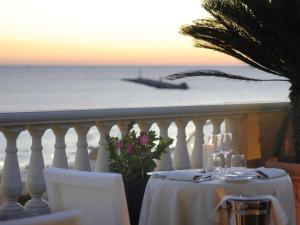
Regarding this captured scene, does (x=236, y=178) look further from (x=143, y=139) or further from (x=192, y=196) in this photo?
(x=143, y=139)

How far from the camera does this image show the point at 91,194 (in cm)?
425

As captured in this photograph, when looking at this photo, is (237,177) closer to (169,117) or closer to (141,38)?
(169,117)

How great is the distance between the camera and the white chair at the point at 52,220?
9.63 ft

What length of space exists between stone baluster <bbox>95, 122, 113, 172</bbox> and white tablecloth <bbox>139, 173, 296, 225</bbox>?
1379 mm

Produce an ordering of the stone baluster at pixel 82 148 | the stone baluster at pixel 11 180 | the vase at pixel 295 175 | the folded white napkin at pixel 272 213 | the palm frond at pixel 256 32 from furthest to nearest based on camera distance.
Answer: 1. the palm frond at pixel 256 32
2. the vase at pixel 295 175
3. the stone baluster at pixel 82 148
4. the stone baluster at pixel 11 180
5. the folded white napkin at pixel 272 213

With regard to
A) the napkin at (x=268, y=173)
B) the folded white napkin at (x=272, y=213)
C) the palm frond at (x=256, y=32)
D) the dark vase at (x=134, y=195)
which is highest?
the palm frond at (x=256, y=32)

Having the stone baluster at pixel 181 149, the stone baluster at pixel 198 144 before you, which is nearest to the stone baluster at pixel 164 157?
the stone baluster at pixel 181 149

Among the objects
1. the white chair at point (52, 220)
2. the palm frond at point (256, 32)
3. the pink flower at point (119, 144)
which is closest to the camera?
the white chair at point (52, 220)

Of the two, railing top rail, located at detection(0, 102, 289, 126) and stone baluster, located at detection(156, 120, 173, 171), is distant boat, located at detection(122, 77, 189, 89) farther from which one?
stone baluster, located at detection(156, 120, 173, 171)

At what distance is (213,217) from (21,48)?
3246 centimetres

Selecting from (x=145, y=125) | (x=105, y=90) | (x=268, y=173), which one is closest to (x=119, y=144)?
(x=145, y=125)

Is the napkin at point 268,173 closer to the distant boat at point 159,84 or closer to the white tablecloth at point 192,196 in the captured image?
the white tablecloth at point 192,196

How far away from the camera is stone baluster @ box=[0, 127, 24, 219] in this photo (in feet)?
18.9

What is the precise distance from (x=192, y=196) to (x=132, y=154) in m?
1.35
